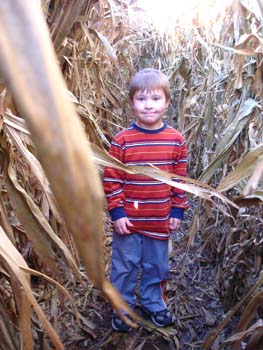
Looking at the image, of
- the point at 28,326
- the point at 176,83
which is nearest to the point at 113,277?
the point at 28,326

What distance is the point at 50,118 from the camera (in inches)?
5.2

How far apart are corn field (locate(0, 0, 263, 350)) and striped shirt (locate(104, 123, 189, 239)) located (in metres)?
0.08

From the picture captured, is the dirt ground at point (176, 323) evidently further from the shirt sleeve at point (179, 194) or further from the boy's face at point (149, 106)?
the boy's face at point (149, 106)

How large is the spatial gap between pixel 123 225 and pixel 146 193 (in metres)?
0.10

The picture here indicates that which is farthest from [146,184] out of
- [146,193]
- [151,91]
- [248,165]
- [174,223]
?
[248,165]

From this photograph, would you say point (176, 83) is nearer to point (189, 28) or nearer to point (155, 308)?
point (189, 28)

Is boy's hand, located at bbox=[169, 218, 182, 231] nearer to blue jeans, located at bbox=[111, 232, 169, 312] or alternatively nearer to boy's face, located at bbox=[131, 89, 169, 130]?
blue jeans, located at bbox=[111, 232, 169, 312]

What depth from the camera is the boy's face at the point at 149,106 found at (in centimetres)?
115

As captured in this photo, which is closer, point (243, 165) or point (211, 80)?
point (243, 165)

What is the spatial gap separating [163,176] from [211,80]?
1167 millimetres

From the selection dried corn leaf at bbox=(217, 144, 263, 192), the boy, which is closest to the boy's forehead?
the boy

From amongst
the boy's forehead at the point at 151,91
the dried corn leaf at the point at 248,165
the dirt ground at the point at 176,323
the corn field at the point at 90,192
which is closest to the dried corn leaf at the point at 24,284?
the corn field at the point at 90,192

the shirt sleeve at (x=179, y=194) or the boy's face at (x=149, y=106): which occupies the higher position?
the boy's face at (x=149, y=106)

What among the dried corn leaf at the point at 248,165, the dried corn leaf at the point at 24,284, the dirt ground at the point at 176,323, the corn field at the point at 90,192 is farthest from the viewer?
the dirt ground at the point at 176,323
